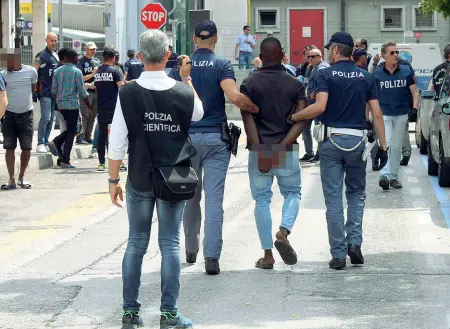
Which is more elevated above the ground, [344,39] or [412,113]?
[344,39]

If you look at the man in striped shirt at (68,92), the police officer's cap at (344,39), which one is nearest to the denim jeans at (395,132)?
the police officer's cap at (344,39)

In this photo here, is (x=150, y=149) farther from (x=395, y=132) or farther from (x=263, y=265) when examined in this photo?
(x=395, y=132)

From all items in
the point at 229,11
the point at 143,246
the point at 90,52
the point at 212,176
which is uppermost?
the point at 229,11

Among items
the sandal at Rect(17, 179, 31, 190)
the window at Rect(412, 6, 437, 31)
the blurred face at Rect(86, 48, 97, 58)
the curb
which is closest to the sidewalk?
the curb

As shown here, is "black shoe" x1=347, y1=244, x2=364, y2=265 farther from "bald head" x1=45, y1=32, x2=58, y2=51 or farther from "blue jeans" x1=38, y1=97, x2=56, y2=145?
"bald head" x1=45, y1=32, x2=58, y2=51

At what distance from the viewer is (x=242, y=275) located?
368 inches

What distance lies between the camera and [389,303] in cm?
815

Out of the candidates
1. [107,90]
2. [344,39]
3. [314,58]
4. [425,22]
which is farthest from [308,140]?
[425,22]

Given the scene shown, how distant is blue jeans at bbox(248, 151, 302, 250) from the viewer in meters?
9.66

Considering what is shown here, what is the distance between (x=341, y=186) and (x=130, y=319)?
303cm

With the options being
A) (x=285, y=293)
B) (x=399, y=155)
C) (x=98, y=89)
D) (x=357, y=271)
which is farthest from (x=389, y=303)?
(x=98, y=89)

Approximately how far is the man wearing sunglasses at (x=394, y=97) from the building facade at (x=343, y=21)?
1353 inches

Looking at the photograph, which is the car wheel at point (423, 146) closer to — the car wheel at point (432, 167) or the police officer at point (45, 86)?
the car wheel at point (432, 167)

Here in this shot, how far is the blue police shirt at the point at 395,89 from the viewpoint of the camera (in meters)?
15.2
